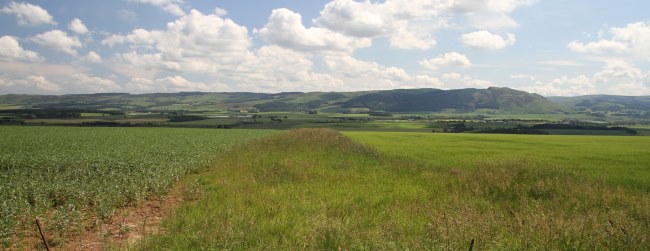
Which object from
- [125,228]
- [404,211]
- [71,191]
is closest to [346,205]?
[404,211]

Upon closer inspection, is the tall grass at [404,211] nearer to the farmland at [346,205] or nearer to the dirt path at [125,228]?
the farmland at [346,205]

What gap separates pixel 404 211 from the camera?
1112 cm

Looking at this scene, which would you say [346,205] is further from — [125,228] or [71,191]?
[71,191]

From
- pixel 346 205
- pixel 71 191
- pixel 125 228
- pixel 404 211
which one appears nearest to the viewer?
pixel 125 228

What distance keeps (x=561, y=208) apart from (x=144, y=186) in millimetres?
14826

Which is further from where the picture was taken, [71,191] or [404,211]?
[71,191]

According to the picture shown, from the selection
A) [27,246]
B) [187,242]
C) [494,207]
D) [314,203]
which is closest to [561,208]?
[494,207]

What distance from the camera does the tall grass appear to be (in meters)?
8.16

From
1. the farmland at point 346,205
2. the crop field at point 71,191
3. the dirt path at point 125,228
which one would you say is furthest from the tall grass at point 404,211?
the crop field at point 71,191

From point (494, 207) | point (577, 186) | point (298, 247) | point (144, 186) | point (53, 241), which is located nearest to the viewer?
point (298, 247)

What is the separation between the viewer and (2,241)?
326 inches

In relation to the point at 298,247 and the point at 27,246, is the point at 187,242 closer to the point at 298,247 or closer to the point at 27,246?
the point at 298,247

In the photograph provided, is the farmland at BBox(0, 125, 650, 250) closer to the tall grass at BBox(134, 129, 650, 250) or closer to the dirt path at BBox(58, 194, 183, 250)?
the tall grass at BBox(134, 129, 650, 250)

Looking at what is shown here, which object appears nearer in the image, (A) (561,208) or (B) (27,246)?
(B) (27,246)
